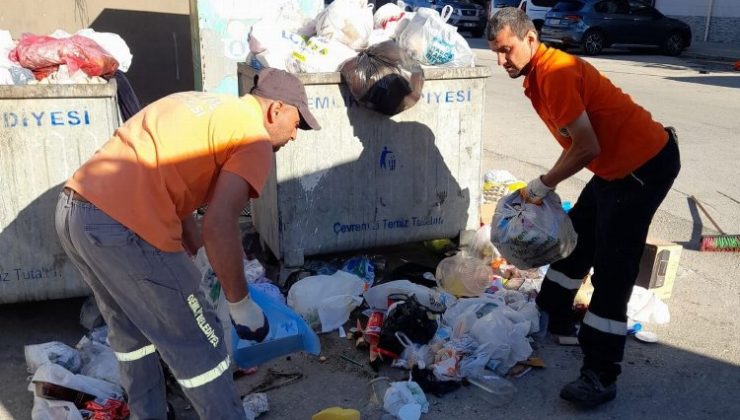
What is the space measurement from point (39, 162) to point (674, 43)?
784 inches

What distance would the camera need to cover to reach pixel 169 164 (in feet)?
7.76

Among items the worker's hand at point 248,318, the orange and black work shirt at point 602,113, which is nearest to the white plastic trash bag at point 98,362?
the worker's hand at point 248,318

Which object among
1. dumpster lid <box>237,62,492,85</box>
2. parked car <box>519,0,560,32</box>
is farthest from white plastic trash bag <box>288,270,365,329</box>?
parked car <box>519,0,560,32</box>

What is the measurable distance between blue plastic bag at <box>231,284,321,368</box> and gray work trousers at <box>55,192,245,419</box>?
737mm


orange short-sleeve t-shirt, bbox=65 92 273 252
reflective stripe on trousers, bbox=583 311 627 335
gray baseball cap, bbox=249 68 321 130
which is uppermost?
gray baseball cap, bbox=249 68 321 130

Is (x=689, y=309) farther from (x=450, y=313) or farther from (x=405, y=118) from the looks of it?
(x=405, y=118)

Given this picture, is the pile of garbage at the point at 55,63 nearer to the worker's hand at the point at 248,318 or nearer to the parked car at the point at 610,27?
the worker's hand at the point at 248,318

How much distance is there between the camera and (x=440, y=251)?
509 centimetres

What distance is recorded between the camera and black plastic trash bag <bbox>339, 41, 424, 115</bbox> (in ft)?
13.5

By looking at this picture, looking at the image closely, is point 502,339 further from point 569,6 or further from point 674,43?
point 674,43

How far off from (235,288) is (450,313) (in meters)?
1.77

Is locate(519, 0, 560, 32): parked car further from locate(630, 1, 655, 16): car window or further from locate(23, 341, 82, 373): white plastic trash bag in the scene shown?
locate(23, 341, 82, 373): white plastic trash bag

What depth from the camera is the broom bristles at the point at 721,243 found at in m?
5.17

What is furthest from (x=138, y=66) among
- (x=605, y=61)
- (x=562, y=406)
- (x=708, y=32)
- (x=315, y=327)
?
(x=708, y=32)
